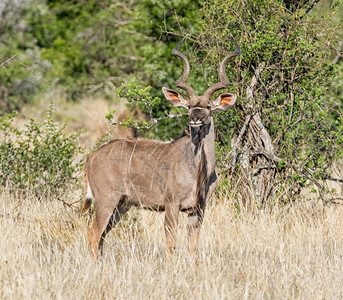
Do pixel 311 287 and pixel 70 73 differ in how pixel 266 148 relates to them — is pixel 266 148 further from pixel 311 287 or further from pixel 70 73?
pixel 70 73

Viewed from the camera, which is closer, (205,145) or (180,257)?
(180,257)

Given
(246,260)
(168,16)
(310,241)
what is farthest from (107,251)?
(168,16)

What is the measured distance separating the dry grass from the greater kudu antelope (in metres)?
0.23

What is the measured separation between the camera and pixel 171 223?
5305 mm

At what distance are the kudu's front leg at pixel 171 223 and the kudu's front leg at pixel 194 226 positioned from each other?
17 cm

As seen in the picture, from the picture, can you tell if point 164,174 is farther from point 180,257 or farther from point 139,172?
A: point 180,257

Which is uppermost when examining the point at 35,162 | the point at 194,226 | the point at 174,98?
the point at 174,98

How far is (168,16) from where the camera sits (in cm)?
882

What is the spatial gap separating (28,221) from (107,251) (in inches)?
39.9

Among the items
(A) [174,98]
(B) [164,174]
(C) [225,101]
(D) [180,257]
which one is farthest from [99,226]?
(C) [225,101]

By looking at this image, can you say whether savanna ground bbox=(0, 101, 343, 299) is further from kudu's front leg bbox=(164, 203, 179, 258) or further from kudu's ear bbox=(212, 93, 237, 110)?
kudu's ear bbox=(212, 93, 237, 110)

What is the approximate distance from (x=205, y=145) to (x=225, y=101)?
462 millimetres

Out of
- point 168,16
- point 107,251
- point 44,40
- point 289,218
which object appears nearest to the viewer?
point 107,251

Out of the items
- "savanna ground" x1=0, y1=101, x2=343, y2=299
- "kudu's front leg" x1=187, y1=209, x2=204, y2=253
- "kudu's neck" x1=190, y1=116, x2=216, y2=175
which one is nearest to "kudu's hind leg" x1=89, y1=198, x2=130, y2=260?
"savanna ground" x1=0, y1=101, x2=343, y2=299
